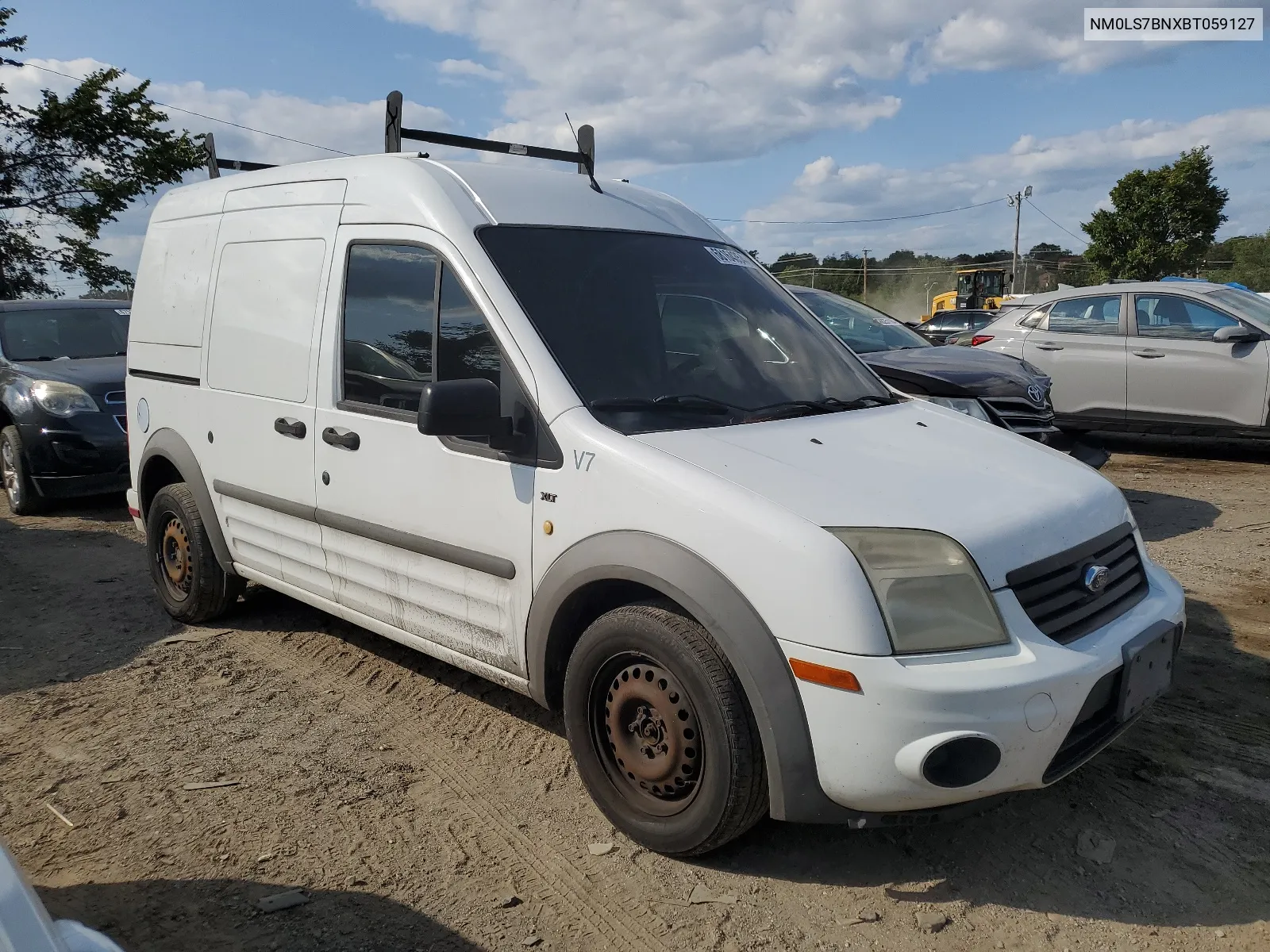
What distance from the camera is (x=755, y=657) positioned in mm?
2559

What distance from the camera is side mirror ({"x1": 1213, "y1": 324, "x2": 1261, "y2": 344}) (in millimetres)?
8586

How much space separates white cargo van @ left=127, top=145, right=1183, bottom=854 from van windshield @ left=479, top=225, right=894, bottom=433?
1 cm

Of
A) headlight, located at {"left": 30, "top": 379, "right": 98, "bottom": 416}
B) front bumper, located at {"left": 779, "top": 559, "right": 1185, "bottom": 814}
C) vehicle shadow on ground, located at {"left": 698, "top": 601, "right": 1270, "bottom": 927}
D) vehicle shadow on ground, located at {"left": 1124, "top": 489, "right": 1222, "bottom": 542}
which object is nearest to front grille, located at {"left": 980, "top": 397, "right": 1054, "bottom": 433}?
vehicle shadow on ground, located at {"left": 1124, "top": 489, "right": 1222, "bottom": 542}

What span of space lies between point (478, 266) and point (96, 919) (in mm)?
2201

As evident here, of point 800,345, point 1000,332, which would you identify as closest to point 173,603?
point 800,345

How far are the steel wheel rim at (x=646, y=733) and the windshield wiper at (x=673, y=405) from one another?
0.76 m

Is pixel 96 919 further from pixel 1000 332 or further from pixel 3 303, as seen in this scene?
pixel 1000 332

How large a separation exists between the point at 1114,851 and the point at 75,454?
7.57 meters

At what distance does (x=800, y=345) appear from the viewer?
3.84 metres

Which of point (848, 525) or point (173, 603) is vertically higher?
point (848, 525)

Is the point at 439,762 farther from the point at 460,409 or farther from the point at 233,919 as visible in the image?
the point at 460,409

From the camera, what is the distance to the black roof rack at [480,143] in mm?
4270

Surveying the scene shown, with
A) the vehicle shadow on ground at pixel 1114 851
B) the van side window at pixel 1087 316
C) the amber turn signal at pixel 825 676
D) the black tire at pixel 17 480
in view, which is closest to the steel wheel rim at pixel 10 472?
the black tire at pixel 17 480

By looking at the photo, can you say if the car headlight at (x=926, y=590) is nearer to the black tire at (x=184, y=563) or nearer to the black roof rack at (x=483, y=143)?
the black roof rack at (x=483, y=143)
